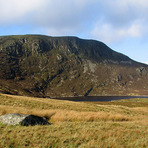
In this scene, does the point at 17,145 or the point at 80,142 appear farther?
the point at 80,142

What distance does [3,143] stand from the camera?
7555 millimetres

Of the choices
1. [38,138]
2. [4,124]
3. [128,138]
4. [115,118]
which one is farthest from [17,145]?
[115,118]

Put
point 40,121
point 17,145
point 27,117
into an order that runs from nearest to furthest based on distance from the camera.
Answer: point 17,145, point 27,117, point 40,121

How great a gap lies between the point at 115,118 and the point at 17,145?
1526cm

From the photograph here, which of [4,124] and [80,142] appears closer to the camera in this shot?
[80,142]

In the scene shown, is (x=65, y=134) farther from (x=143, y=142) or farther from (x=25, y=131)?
(x=143, y=142)

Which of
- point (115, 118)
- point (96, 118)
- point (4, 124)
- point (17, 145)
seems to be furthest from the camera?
point (115, 118)

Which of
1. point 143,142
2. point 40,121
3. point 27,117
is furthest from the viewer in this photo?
point 40,121

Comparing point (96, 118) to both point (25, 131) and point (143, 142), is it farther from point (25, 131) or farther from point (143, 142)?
point (25, 131)

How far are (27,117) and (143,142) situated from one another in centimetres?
870

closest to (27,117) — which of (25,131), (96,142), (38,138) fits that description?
(25,131)

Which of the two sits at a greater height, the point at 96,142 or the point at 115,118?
the point at 96,142

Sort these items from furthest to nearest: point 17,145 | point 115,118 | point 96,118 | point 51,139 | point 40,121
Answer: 1. point 115,118
2. point 96,118
3. point 40,121
4. point 51,139
5. point 17,145

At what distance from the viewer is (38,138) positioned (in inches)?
340
